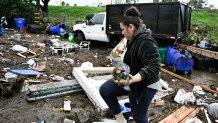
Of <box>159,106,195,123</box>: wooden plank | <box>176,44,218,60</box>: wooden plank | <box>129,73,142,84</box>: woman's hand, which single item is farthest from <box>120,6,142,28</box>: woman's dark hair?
<box>176,44,218,60</box>: wooden plank

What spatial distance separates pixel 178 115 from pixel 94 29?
897 cm

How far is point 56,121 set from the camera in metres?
4.77

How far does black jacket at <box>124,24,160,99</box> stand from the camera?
9.31ft

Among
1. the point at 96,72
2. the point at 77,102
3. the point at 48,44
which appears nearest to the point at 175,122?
the point at 77,102

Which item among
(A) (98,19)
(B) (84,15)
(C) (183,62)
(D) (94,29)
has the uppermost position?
(B) (84,15)

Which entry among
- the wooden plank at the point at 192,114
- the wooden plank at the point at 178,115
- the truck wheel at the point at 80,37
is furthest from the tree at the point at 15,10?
the wooden plank at the point at 192,114

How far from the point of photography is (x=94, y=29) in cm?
1348

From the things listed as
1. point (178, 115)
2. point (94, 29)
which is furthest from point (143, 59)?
point (94, 29)

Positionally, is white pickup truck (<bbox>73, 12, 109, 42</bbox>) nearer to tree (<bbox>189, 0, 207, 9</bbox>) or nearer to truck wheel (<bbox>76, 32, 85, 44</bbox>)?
truck wheel (<bbox>76, 32, 85, 44</bbox>)

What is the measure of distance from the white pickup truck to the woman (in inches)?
397

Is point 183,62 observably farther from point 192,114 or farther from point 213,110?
point 192,114

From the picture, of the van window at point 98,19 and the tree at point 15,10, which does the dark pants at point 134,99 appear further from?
the tree at point 15,10

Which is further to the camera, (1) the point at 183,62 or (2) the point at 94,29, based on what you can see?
(2) the point at 94,29

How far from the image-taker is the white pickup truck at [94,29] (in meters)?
13.2
